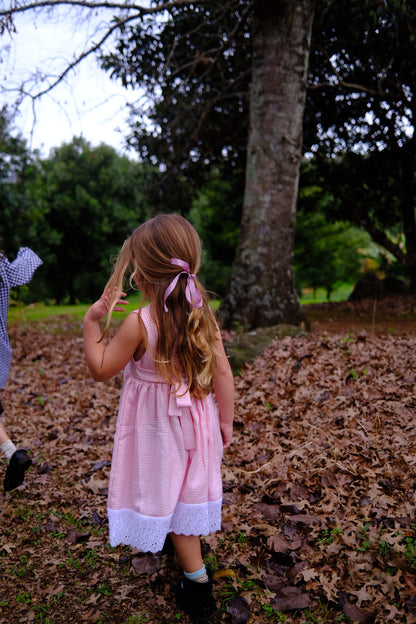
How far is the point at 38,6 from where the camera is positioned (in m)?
6.71

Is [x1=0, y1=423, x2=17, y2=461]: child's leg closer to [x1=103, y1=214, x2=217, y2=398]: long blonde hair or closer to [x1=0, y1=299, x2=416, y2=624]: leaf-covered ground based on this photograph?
[x1=0, y1=299, x2=416, y2=624]: leaf-covered ground

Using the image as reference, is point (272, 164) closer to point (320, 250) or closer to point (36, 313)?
point (36, 313)

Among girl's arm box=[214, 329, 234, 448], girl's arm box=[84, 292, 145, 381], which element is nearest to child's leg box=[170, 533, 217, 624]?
girl's arm box=[214, 329, 234, 448]

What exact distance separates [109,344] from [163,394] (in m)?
0.37

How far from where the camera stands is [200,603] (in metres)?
2.40

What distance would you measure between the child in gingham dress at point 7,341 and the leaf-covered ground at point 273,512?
1.45 feet

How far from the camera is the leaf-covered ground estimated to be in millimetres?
2496

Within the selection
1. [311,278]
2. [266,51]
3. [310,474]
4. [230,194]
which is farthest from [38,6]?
[311,278]

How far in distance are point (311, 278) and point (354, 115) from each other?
552 inches

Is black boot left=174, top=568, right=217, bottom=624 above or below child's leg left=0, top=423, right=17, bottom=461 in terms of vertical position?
below

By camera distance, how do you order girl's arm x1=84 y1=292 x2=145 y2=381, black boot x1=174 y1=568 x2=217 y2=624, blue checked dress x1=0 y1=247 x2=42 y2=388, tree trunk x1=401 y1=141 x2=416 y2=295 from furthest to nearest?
tree trunk x1=401 y1=141 x2=416 y2=295 → blue checked dress x1=0 y1=247 x2=42 y2=388 → black boot x1=174 y1=568 x2=217 y2=624 → girl's arm x1=84 y1=292 x2=145 y2=381

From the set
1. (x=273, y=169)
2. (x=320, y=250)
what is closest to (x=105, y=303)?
(x=273, y=169)

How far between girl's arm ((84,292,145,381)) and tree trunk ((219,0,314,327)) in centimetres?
511

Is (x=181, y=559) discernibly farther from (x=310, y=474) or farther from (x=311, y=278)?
(x=311, y=278)
